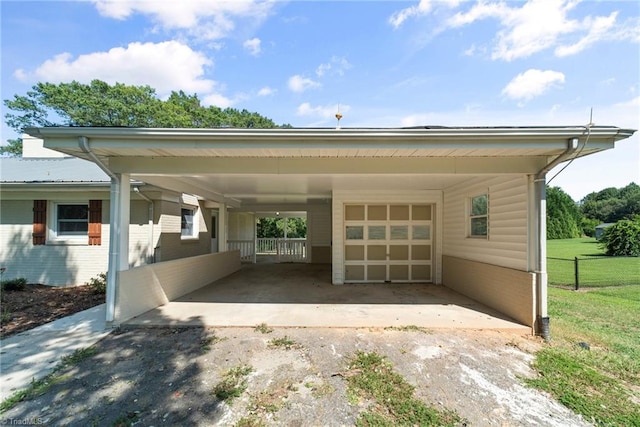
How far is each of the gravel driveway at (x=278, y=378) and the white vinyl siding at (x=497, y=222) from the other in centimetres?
155

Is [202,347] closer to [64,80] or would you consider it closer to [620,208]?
[64,80]

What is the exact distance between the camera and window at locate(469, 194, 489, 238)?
6297 millimetres

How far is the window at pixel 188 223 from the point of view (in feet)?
30.8

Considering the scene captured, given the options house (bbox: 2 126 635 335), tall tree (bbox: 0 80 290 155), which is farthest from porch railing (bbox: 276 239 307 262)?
tall tree (bbox: 0 80 290 155)

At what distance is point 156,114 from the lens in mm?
22781

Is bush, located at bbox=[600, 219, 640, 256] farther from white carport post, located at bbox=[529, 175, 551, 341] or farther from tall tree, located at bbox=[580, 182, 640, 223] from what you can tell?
tall tree, located at bbox=[580, 182, 640, 223]

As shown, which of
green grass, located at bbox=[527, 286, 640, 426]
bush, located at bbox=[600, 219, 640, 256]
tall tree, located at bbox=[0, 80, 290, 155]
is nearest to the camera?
green grass, located at bbox=[527, 286, 640, 426]

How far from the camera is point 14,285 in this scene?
287 inches

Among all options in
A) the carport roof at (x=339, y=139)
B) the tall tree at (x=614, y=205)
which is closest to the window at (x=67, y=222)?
the carport roof at (x=339, y=139)

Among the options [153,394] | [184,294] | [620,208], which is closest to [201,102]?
[184,294]

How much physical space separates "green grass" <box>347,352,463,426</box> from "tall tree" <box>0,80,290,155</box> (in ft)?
68.7

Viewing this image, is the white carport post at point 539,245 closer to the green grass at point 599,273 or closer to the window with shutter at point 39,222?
the green grass at point 599,273

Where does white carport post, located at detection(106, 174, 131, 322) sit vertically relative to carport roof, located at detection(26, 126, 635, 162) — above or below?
below

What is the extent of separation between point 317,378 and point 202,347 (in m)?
1.77
